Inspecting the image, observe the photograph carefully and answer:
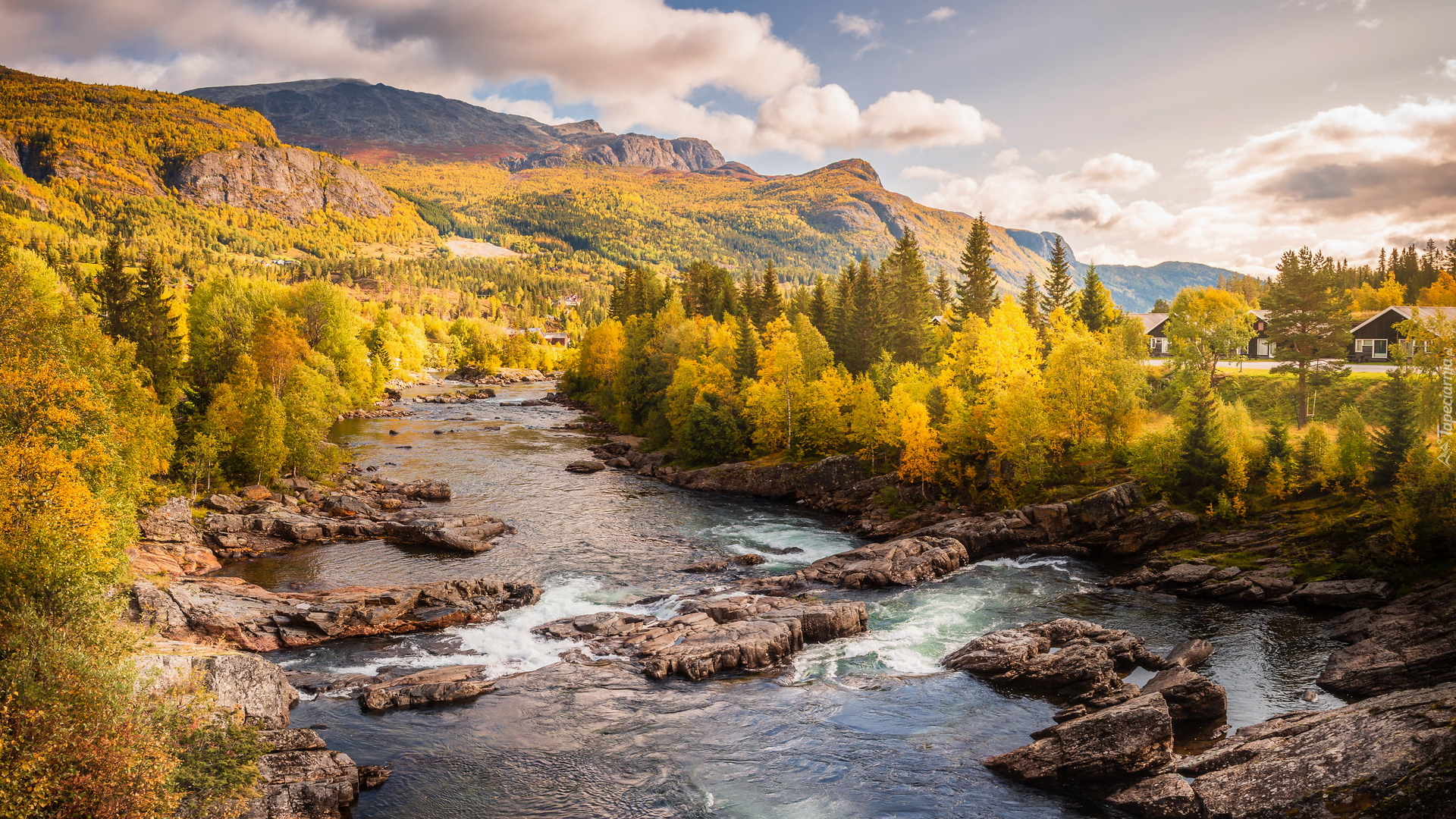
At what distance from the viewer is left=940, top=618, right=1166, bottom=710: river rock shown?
1164 inches

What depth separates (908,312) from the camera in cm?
8519

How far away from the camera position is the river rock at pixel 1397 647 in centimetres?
2719

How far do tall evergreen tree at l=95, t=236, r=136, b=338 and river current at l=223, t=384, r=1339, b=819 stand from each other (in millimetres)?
27853

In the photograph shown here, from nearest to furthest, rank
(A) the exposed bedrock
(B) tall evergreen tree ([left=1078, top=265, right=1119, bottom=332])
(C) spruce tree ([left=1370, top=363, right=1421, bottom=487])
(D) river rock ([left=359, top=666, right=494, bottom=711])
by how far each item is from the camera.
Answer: (A) the exposed bedrock
(D) river rock ([left=359, top=666, right=494, bottom=711])
(C) spruce tree ([left=1370, top=363, right=1421, bottom=487])
(B) tall evergreen tree ([left=1078, top=265, right=1119, bottom=332])

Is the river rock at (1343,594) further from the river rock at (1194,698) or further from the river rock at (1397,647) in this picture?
the river rock at (1194,698)

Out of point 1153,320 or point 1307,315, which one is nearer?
point 1307,315

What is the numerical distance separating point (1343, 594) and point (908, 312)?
177ft

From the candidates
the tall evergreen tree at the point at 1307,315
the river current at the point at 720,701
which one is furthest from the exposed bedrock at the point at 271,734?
the tall evergreen tree at the point at 1307,315

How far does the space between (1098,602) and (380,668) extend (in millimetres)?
36972

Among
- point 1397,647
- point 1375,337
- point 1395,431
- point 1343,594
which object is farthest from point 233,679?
point 1375,337

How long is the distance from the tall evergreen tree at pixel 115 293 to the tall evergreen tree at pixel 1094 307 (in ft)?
309

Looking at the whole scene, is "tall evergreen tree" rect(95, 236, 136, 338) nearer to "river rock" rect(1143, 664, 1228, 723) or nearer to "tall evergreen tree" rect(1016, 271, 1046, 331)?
"river rock" rect(1143, 664, 1228, 723)

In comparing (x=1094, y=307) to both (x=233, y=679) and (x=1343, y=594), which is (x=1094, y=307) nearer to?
(x=1343, y=594)

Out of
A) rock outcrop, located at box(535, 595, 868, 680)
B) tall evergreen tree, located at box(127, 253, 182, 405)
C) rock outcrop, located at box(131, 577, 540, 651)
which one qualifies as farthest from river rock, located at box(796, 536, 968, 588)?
tall evergreen tree, located at box(127, 253, 182, 405)
